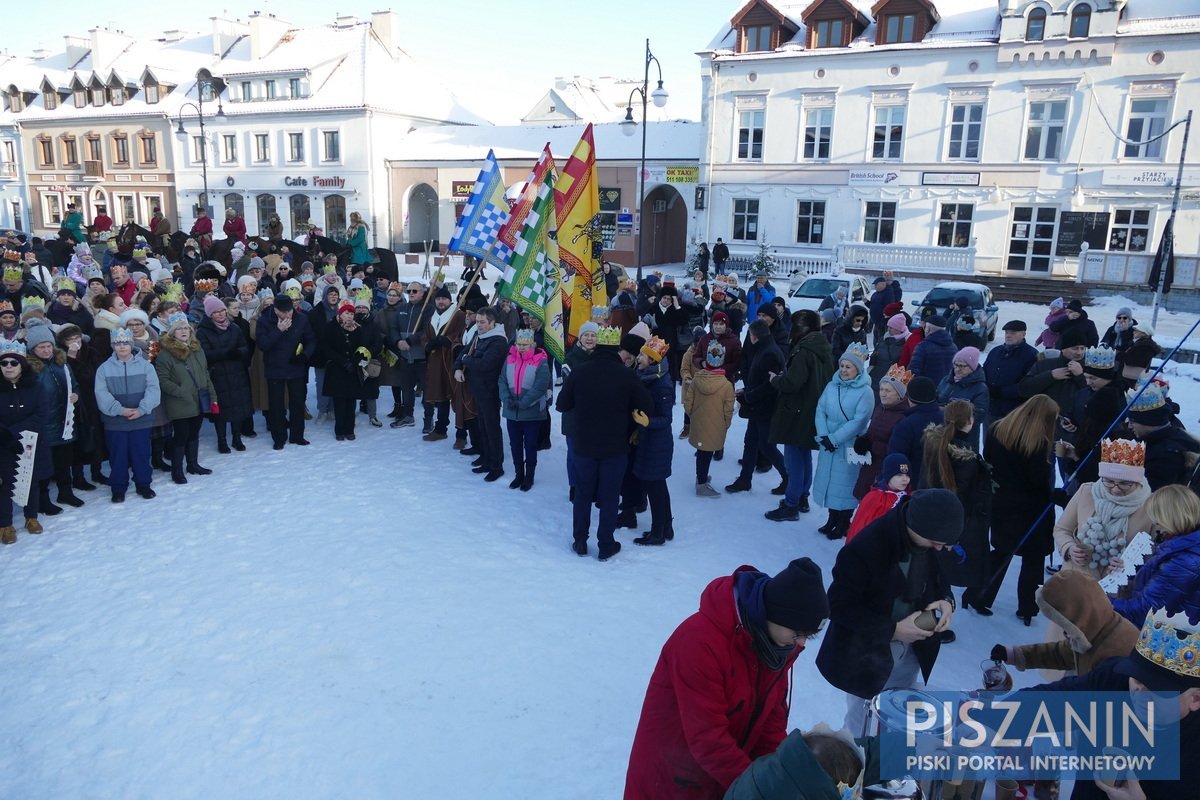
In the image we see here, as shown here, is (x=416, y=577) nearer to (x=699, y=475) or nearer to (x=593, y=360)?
(x=593, y=360)

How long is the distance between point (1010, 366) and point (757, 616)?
662cm

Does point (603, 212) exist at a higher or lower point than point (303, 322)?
higher

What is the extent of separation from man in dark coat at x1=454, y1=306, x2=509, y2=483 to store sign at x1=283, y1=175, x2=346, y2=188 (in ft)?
102

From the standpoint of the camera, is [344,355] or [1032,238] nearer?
[344,355]

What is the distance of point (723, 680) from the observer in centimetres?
262

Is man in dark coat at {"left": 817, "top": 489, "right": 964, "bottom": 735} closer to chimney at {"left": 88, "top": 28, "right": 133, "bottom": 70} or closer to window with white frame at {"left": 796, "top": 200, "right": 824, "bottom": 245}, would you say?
window with white frame at {"left": 796, "top": 200, "right": 824, "bottom": 245}

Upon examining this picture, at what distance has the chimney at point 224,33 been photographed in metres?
39.9

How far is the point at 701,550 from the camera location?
6895 millimetres

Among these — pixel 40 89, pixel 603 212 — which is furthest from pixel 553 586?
pixel 40 89

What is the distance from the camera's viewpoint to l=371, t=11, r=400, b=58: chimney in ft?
124

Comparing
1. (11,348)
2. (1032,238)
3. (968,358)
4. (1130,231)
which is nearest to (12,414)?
(11,348)

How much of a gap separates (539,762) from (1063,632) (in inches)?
107

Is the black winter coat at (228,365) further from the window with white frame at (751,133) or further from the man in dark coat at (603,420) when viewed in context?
the window with white frame at (751,133)

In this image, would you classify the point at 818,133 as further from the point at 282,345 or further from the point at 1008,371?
the point at 282,345
